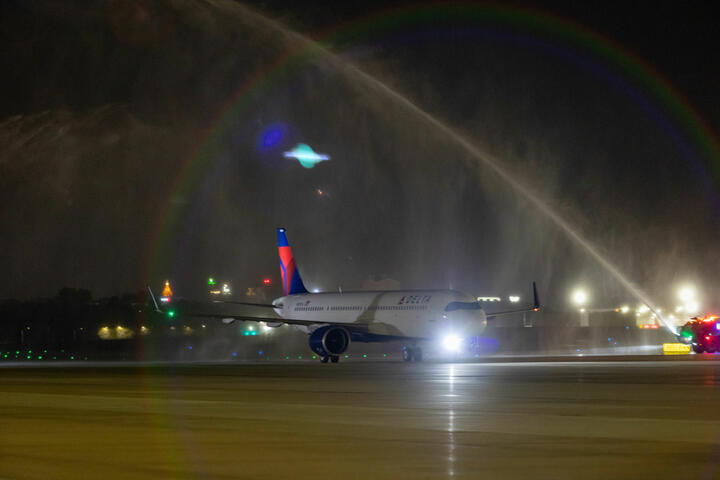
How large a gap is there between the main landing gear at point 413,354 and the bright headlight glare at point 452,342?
1.73 metres

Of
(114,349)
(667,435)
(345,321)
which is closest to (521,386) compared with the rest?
(667,435)

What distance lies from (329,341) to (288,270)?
1840 cm

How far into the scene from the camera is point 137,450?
15.4 metres

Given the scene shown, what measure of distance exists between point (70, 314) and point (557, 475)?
131858 mm

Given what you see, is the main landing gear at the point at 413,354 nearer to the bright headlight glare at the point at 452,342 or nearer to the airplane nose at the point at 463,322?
the bright headlight glare at the point at 452,342

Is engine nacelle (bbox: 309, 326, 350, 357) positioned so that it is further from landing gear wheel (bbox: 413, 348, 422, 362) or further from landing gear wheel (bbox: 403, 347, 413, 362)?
landing gear wheel (bbox: 413, 348, 422, 362)

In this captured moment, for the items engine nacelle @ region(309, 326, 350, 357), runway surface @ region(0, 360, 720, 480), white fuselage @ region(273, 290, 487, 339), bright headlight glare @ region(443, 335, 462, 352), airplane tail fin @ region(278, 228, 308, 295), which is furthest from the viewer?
airplane tail fin @ region(278, 228, 308, 295)

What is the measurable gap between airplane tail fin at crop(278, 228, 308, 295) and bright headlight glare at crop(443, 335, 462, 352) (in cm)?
1996

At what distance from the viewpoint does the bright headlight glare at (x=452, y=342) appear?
6061 cm

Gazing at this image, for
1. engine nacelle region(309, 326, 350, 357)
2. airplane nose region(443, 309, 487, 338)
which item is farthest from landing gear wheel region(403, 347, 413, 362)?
engine nacelle region(309, 326, 350, 357)

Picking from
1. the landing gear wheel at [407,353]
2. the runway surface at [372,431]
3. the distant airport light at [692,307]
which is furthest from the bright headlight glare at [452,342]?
the distant airport light at [692,307]

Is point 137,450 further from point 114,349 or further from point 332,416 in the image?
point 114,349

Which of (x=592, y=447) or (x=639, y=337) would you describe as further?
(x=639, y=337)

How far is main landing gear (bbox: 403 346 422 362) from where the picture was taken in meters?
61.7
